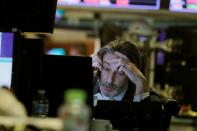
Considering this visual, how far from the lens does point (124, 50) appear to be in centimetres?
266

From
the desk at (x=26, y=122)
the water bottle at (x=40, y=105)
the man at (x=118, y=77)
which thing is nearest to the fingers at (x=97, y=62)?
the man at (x=118, y=77)

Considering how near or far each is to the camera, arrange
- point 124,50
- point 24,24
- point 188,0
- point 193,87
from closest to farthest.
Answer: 1. point 24,24
2. point 124,50
3. point 188,0
4. point 193,87

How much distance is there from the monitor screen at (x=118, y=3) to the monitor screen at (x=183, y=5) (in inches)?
6.0

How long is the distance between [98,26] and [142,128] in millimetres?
5948

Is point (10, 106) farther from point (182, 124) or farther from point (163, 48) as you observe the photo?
point (163, 48)

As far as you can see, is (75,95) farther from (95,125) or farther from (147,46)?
(147,46)

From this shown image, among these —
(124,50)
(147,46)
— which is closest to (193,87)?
(147,46)

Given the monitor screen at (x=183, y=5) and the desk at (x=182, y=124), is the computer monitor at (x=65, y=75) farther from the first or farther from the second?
the desk at (x=182, y=124)

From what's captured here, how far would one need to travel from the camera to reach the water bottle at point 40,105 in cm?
177

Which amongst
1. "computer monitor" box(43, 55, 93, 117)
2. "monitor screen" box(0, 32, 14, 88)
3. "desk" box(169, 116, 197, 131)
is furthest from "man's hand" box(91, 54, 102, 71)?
"desk" box(169, 116, 197, 131)

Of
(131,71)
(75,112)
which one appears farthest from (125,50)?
(75,112)

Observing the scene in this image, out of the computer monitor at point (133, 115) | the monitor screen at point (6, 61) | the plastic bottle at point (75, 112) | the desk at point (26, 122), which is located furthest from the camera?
the computer monitor at point (133, 115)

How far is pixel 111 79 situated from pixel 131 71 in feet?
0.40

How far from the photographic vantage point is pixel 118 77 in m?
2.59
